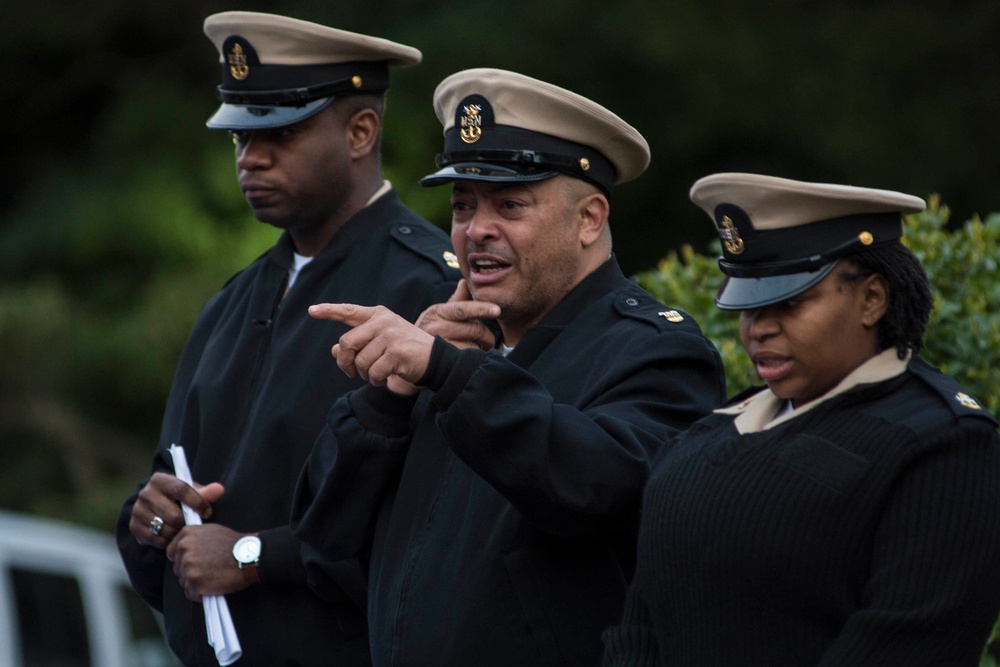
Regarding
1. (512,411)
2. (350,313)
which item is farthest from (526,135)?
(512,411)

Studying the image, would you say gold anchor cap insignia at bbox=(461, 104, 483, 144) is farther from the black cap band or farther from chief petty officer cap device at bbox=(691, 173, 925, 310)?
the black cap band

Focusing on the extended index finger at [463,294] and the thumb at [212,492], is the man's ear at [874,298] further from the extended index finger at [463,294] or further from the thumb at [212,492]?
the thumb at [212,492]

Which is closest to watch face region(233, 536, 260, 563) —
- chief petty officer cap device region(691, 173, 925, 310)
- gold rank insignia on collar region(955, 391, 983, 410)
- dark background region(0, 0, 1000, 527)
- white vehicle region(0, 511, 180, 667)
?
chief petty officer cap device region(691, 173, 925, 310)

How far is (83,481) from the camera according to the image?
9664 mm

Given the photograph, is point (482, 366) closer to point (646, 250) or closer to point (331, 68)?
point (331, 68)

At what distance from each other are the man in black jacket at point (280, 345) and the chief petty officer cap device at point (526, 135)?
21.2 inches

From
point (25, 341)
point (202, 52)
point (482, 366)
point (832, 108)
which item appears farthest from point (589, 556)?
point (202, 52)

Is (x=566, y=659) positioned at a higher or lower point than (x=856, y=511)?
lower

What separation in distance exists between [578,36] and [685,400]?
18.5 ft

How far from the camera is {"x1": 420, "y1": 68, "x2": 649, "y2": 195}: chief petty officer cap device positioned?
3.21 metres

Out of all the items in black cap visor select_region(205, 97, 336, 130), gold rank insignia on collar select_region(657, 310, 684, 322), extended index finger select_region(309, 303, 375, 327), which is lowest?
extended index finger select_region(309, 303, 375, 327)

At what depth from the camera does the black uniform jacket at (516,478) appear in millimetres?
2869

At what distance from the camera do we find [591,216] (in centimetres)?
329

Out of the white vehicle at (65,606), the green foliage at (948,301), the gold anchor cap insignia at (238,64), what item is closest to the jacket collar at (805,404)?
the green foliage at (948,301)
